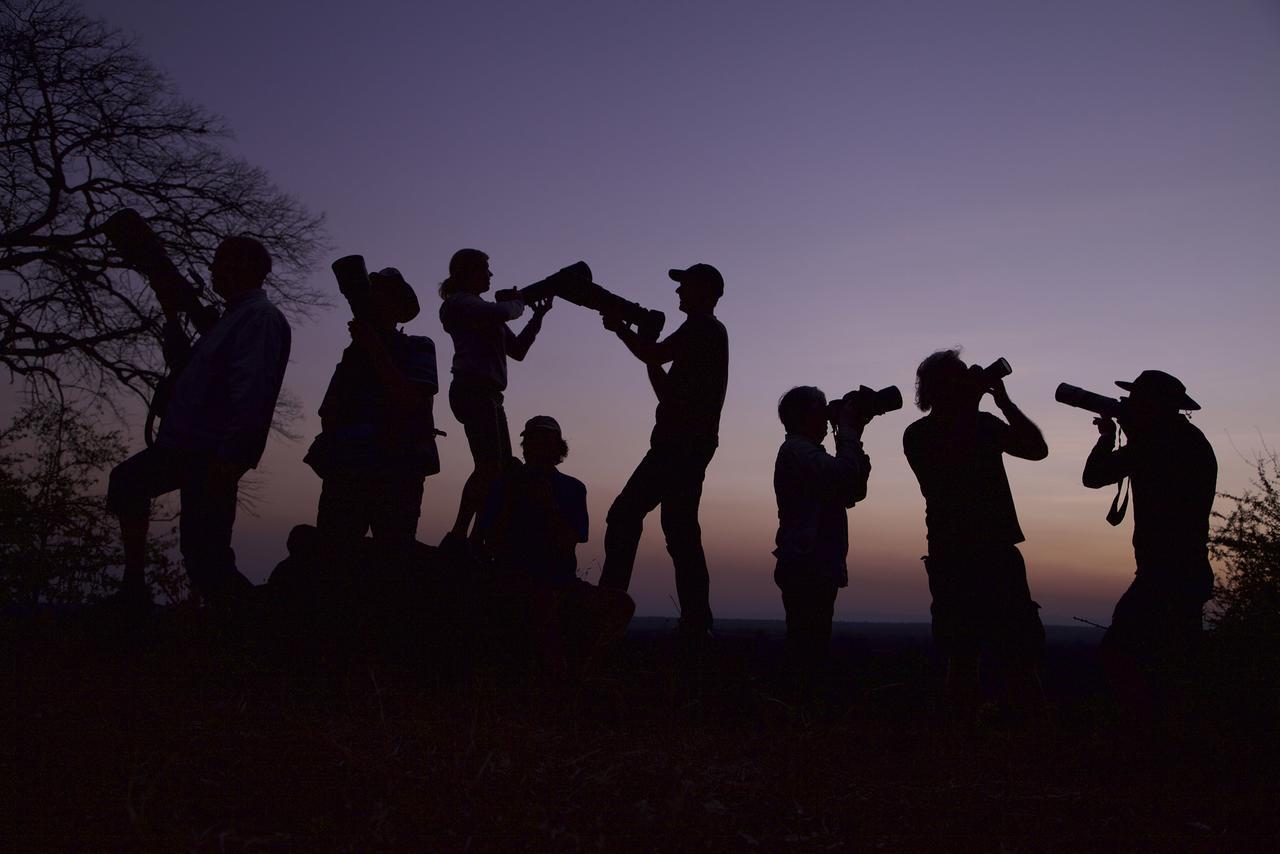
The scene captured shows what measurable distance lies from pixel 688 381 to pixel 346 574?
7.59 ft

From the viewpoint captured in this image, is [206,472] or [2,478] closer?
[206,472]

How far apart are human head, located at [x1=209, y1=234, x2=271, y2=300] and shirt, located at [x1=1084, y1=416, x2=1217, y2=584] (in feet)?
14.7

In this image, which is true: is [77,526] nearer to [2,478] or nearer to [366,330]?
[2,478]

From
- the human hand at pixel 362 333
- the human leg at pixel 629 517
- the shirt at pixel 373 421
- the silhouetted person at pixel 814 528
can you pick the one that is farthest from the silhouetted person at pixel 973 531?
the human hand at pixel 362 333

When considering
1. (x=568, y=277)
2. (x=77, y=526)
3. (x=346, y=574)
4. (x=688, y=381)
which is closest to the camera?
(x=346, y=574)

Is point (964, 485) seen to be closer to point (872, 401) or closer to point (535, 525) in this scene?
point (872, 401)

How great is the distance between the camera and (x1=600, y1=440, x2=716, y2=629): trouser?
541 cm

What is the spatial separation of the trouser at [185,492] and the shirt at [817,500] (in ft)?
8.86

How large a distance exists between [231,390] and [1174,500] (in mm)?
4426

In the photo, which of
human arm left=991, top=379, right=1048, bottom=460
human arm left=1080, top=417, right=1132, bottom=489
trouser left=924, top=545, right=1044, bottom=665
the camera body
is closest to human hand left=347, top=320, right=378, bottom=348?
the camera body

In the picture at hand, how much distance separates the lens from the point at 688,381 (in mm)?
5477

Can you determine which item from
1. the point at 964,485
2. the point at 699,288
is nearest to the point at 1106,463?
the point at 964,485

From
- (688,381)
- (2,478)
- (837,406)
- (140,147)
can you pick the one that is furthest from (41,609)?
(140,147)

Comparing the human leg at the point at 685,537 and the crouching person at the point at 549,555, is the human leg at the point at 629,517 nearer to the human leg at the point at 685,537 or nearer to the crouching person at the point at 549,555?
the human leg at the point at 685,537
